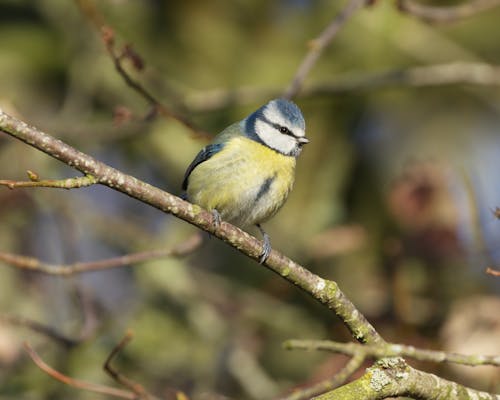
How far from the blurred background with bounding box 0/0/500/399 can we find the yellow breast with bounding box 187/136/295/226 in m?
0.67

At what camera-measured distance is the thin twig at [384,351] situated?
1.68 meters

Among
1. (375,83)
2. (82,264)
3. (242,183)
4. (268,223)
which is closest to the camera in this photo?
(82,264)

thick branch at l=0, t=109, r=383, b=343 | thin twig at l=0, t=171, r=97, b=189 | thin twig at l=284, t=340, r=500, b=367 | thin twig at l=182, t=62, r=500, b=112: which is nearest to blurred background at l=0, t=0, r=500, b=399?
thin twig at l=182, t=62, r=500, b=112

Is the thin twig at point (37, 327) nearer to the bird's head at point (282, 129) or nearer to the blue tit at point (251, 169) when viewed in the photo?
the blue tit at point (251, 169)

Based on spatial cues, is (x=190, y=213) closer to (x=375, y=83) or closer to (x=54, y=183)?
(x=54, y=183)

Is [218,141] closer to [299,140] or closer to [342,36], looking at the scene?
[299,140]

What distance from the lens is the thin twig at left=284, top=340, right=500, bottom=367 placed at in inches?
66.0

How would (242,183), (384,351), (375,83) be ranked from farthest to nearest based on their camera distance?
(375,83) < (242,183) < (384,351)

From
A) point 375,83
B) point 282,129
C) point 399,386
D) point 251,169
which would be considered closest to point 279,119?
point 282,129

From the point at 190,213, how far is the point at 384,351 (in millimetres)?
778

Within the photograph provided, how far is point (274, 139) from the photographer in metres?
3.61

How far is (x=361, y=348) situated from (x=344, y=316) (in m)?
0.52

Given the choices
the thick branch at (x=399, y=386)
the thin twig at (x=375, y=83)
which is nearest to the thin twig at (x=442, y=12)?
the thin twig at (x=375, y=83)

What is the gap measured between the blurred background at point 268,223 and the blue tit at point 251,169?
1.86 ft
